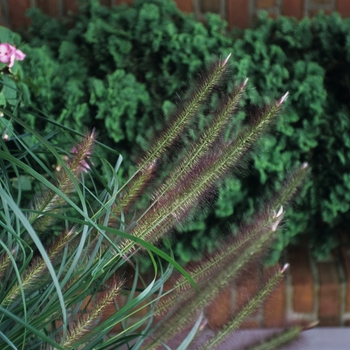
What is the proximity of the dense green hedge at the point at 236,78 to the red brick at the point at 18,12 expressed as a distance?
0.39 meters

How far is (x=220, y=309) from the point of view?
22.2 inches

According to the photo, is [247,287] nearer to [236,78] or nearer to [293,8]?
[236,78]

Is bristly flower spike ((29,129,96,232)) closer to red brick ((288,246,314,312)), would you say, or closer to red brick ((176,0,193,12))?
red brick ((288,246,314,312))

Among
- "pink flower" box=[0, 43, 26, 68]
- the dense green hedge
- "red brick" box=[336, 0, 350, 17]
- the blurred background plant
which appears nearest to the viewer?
the blurred background plant

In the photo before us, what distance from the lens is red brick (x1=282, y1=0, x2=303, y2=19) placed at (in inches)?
73.2

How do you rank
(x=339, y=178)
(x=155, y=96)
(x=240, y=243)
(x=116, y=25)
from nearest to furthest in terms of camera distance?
(x=240, y=243) → (x=339, y=178) → (x=155, y=96) → (x=116, y=25)

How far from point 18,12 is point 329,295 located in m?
1.56

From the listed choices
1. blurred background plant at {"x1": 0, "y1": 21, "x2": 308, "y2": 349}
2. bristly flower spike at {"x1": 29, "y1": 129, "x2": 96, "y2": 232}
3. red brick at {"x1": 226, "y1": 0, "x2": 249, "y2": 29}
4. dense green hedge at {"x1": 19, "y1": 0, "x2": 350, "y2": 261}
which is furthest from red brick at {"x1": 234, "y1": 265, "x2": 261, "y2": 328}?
red brick at {"x1": 226, "y1": 0, "x2": 249, "y2": 29}

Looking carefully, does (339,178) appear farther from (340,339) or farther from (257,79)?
(340,339)

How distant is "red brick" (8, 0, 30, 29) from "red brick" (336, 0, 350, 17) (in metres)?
1.21

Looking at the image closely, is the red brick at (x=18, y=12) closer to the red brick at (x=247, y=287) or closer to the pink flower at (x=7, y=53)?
the pink flower at (x=7, y=53)

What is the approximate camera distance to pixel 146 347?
0.58 metres

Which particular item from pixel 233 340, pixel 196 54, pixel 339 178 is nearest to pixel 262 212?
pixel 233 340

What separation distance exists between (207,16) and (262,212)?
46.0 inches
